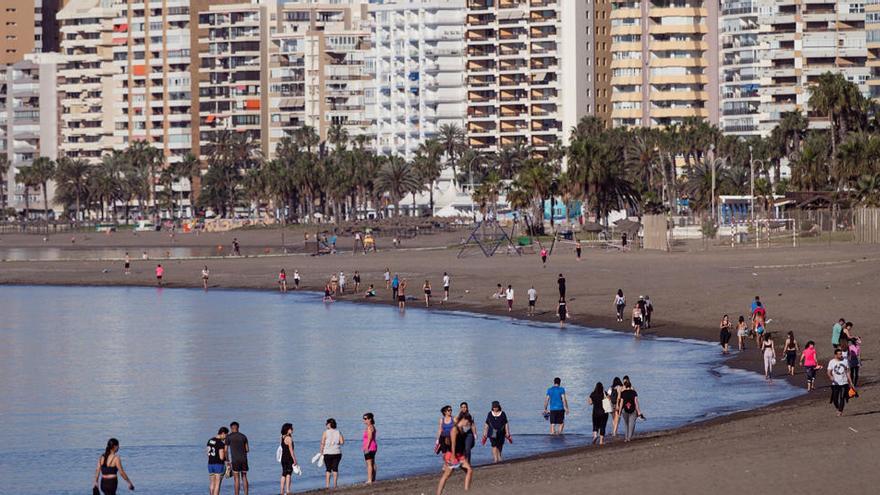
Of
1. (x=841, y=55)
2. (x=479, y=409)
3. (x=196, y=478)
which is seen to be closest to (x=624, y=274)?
(x=479, y=409)

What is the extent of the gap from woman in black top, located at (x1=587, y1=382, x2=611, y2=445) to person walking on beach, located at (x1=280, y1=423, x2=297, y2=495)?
23.6ft

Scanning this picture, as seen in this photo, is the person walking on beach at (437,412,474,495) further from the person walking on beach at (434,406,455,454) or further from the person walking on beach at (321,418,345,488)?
the person walking on beach at (321,418,345,488)

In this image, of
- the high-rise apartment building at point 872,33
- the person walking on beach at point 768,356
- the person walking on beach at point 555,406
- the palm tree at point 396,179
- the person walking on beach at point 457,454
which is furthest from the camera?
the palm tree at point 396,179

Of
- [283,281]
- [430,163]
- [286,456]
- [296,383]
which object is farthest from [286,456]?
[430,163]

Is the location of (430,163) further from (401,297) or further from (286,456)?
(286,456)

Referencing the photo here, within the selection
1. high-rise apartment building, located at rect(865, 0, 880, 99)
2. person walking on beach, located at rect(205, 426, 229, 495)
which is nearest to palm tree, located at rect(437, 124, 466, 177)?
high-rise apartment building, located at rect(865, 0, 880, 99)

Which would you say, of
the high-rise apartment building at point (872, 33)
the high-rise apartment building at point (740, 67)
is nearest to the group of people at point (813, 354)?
the high-rise apartment building at point (872, 33)

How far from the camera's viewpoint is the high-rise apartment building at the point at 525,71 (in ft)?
607

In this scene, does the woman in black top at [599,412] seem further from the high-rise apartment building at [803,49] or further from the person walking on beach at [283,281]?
the high-rise apartment building at [803,49]

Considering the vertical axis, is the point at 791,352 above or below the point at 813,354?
below

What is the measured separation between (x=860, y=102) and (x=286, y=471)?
96.9 metres

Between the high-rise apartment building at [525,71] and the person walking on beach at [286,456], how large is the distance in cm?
15555

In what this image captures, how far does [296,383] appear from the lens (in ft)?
161

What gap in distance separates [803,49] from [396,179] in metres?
46.6
